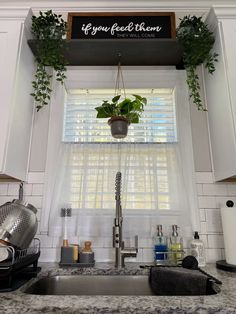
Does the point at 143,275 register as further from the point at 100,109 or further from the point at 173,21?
the point at 173,21

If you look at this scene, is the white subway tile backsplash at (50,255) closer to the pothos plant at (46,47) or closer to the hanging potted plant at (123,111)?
the hanging potted plant at (123,111)

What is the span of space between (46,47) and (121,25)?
537mm

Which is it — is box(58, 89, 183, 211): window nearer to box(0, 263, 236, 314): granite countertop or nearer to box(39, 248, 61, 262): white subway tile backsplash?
box(39, 248, 61, 262): white subway tile backsplash

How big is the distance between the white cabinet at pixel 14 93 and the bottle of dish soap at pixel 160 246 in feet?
2.98

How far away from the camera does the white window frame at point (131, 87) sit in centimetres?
152

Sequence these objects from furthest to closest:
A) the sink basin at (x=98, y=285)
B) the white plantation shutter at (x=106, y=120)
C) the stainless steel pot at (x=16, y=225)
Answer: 1. the white plantation shutter at (x=106, y=120)
2. the sink basin at (x=98, y=285)
3. the stainless steel pot at (x=16, y=225)

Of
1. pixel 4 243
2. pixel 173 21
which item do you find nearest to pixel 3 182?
pixel 4 243

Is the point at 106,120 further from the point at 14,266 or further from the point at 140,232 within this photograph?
the point at 14,266

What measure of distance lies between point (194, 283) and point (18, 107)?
131 centimetres

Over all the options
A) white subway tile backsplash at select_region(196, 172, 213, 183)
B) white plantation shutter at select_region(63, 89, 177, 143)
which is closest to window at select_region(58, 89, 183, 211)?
white plantation shutter at select_region(63, 89, 177, 143)

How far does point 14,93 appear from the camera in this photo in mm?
1328

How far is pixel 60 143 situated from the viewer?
5.23 ft

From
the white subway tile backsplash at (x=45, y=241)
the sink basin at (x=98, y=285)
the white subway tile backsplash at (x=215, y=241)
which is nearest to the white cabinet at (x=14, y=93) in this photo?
the white subway tile backsplash at (x=45, y=241)

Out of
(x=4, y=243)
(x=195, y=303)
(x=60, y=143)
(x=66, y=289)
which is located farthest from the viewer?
(x=60, y=143)
